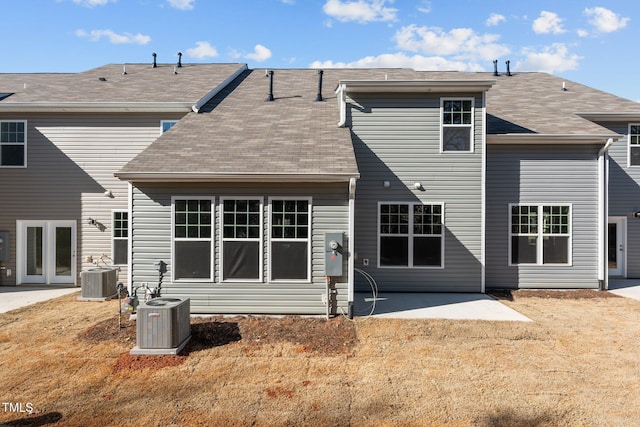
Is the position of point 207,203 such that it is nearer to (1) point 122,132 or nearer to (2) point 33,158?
(1) point 122,132

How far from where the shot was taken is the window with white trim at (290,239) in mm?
7039

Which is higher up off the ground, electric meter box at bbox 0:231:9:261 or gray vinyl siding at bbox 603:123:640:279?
gray vinyl siding at bbox 603:123:640:279

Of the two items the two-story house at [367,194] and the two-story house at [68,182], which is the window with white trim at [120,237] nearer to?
the two-story house at [68,182]

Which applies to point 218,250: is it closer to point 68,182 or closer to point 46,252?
point 68,182

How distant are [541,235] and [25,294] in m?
14.1

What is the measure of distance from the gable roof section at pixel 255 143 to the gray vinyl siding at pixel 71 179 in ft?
8.25

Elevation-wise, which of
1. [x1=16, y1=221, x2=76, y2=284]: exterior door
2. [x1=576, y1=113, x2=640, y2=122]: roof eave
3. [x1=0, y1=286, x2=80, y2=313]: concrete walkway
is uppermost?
[x1=576, y1=113, x2=640, y2=122]: roof eave

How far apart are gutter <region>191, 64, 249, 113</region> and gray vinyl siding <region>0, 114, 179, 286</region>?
1511mm

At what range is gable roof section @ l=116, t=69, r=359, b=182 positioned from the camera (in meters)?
6.76

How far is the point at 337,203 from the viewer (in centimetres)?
702

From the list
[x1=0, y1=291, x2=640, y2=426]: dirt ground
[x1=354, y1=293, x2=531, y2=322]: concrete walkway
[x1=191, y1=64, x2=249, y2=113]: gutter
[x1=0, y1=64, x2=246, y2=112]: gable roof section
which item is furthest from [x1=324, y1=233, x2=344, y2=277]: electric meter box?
[x1=0, y1=64, x2=246, y2=112]: gable roof section

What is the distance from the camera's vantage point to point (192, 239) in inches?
280

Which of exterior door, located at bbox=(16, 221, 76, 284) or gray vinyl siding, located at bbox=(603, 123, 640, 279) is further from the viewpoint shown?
gray vinyl siding, located at bbox=(603, 123, 640, 279)

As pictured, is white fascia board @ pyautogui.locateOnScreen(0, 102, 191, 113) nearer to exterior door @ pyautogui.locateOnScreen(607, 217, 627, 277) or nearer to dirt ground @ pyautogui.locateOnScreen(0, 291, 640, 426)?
dirt ground @ pyautogui.locateOnScreen(0, 291, 640, 426)
